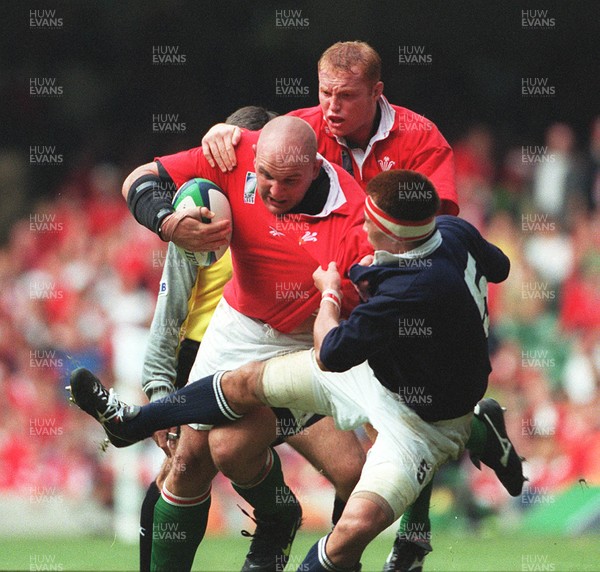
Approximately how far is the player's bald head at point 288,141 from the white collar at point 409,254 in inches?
21.4

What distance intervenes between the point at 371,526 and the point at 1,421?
5.94 metres

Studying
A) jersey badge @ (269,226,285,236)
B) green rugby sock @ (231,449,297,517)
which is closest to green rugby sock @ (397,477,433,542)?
green rugby sock @ (231,449,297,517)

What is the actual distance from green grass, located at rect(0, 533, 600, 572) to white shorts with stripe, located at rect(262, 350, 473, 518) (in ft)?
5.83

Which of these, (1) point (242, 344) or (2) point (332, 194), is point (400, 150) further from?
(1) point (242, 344)

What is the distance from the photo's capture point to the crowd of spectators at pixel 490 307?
936 centimetres

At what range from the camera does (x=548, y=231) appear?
32.9 feet

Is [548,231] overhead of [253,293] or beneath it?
beneath

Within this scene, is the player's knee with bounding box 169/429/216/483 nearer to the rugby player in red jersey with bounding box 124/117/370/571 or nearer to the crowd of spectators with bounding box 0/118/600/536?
the rugby player in red jersey with bounding box 124/117/370/571

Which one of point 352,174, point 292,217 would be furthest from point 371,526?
point 352,174

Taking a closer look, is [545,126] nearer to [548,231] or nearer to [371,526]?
[548,231]

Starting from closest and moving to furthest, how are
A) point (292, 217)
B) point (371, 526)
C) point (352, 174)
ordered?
point (371, 526), point (292, 217), point (352, 174)

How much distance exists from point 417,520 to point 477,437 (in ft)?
1.57

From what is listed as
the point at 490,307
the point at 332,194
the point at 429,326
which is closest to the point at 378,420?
the point at 429,326

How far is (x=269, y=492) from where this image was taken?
226 inches
